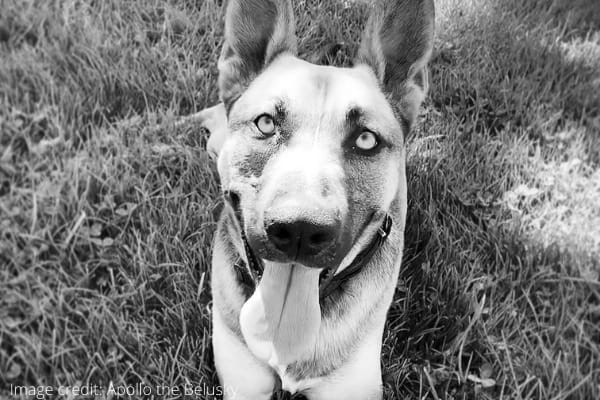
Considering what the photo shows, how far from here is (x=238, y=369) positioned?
9.18 ft

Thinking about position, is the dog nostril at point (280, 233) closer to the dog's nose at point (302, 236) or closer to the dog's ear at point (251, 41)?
the dog's nose at point (302, 236)

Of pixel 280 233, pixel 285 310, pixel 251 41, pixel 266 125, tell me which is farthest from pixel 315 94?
pixel 285 310

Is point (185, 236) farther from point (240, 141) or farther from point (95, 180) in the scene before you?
point (240, 141)

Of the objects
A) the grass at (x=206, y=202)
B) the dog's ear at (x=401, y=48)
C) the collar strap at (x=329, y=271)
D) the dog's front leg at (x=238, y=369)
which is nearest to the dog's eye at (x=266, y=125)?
the collar strap at (x=329, y=271)

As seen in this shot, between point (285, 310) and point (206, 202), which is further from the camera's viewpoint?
point (206, 202)

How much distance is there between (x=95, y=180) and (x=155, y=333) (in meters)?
1.30

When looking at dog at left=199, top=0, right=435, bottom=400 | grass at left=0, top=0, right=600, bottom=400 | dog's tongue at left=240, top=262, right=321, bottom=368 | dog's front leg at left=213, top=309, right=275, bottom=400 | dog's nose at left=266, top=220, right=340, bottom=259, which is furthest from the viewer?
grass at left=0, top=0, right=600, bottom=400

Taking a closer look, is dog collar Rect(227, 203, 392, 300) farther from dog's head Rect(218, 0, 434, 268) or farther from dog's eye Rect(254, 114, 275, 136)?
dog's eye Rect(254, 114, 275, 136)

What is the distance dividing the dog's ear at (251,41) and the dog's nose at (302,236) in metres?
1.10

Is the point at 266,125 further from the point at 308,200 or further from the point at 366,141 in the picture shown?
the point at 308,200

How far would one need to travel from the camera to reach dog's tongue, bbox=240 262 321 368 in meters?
2.52

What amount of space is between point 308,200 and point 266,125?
2.00 ft

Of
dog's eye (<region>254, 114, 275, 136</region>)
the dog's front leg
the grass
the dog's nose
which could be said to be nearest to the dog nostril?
the dog's nose

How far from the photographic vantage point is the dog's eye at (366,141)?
8.45 feet
